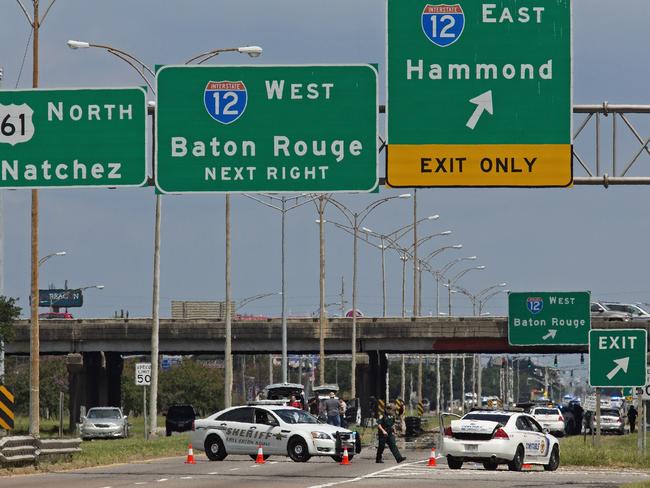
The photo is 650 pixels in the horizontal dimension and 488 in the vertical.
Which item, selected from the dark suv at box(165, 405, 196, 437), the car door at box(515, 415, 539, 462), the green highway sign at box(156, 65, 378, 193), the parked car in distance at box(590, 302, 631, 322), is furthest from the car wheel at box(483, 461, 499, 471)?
the parked car in distance at box(590, 302, 631, 322)

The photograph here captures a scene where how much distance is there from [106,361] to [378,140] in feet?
244

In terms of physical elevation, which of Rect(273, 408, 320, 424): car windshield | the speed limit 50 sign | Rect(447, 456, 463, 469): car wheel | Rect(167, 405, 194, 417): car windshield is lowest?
Rect(167, 405, 194, 417): car windshield

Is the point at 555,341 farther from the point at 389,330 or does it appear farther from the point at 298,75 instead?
the point at 298,75

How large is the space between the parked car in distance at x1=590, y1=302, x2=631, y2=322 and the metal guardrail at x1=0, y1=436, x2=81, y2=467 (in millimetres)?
57787

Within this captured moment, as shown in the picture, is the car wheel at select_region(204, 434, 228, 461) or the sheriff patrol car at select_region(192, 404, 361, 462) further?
the car wheel at select_region(204, 434, 228, 461)

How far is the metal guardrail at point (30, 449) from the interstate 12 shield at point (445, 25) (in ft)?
44.5

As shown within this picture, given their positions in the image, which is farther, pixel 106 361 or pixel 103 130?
pixel 106 361

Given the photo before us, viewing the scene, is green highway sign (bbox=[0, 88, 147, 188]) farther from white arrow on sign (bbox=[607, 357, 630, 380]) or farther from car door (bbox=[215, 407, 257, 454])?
white arrow on sign (bbox=[607, 357, 630, 380])

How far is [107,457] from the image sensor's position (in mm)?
40562

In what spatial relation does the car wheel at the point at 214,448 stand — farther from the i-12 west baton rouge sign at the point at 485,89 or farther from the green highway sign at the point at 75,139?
the i-12 west baton rouge sign at the point at 485,89

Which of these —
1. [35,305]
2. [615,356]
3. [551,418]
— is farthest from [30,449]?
[551,418]

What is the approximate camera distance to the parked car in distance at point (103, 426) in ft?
218

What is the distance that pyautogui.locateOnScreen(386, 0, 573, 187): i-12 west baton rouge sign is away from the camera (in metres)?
27.1

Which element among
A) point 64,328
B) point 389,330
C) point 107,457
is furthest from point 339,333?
point 107,457
